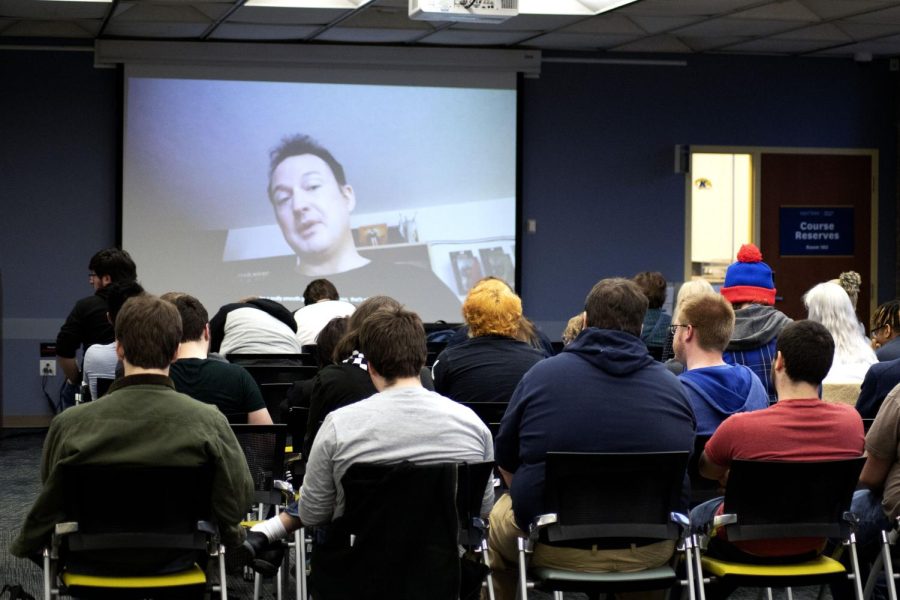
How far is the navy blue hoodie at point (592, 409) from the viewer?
3.38m

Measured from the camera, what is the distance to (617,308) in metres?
3.50

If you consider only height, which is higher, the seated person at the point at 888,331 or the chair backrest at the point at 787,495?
the seated person at the point at 888,331

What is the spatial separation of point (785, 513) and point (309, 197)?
6910 millimetres

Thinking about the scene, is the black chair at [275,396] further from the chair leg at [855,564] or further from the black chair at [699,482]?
the chair leg at [855,564]

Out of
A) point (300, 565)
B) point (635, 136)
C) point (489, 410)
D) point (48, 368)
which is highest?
point (635, 136)

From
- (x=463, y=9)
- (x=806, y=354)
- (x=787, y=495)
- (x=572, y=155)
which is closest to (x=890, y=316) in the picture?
(x=806, y=354)

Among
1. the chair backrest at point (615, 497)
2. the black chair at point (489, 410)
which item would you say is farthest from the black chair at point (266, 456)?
the chair backrest at point (615, 497)

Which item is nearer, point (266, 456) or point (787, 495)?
point (787, 495)

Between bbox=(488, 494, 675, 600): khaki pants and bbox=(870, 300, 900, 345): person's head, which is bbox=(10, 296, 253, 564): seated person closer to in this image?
bbox=(488, 494, 675, 600): khaki pants

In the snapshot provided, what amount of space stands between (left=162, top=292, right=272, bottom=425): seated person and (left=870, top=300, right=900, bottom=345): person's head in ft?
8.31

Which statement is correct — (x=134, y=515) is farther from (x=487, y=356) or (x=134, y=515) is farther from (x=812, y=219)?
(x=812, y=219)

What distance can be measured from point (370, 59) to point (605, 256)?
8.54ft

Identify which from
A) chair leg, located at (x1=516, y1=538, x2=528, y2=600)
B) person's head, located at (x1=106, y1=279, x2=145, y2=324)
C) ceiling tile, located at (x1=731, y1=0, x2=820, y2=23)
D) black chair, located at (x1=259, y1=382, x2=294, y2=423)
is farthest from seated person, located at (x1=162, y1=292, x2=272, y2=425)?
ceiling tile, located at (x1=731, y1=0, x2=820, y2=23)

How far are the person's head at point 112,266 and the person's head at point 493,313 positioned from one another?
106 inches
